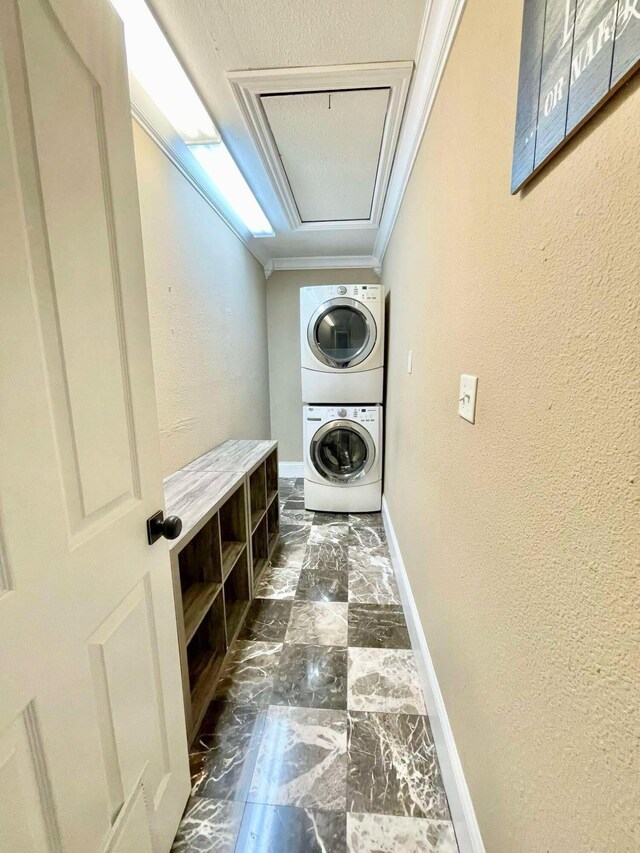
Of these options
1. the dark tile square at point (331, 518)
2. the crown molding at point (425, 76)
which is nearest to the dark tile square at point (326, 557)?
the dark tile square at point (331, 518)

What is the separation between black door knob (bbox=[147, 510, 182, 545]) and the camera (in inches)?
32.4

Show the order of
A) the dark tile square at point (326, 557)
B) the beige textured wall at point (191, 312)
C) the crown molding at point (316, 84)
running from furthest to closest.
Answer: the dark tile square at point (326, 557) → the beige textured wall at point (191, 312) → the crown molding at point (316, 84)

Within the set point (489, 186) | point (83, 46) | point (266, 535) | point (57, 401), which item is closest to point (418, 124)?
point (489, 186)

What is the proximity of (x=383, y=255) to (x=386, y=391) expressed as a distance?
1.37 m

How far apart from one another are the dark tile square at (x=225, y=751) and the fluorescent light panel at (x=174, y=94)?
2.40 meters

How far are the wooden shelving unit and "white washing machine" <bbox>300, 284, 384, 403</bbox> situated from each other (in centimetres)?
95

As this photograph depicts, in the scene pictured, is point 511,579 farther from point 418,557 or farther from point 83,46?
point 83,46

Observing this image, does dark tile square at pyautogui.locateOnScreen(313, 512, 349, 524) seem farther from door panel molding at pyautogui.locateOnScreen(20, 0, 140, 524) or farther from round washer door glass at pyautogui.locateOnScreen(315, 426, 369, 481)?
door panel molding at pyautogui.locateOnScreen(20, 0, 140, 524)

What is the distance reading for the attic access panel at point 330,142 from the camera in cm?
149

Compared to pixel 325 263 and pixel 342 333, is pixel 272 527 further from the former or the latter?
pixel 325 263

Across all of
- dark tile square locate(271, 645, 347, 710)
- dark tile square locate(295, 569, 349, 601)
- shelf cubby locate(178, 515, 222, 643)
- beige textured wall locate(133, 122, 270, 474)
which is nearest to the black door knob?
shelf cubby locate(178, 515, 222, 643)

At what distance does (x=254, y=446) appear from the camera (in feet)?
7.69

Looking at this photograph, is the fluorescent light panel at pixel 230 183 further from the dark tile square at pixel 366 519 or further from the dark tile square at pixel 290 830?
the dark tile square at pixel 290 830

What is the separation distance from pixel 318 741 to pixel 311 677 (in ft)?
0.83
